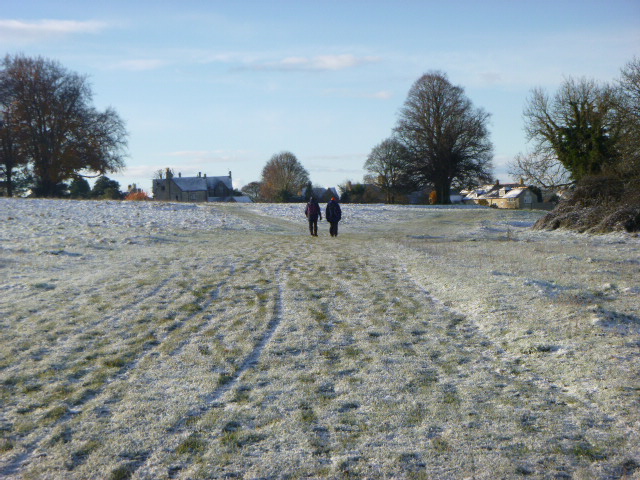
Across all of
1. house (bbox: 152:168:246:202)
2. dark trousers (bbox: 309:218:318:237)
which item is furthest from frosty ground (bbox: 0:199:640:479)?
house (bbox: 152:168:246:202)

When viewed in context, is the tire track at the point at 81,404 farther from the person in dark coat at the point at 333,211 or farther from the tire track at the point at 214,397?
the person in dark coat at the point at 333,211

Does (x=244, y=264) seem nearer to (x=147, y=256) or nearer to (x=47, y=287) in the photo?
(x=147, y=256)

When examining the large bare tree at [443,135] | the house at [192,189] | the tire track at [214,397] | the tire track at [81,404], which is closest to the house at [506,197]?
the large bare tree at [443,135]

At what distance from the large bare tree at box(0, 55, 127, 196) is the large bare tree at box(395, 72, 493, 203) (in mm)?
27411

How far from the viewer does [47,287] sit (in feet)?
36.2

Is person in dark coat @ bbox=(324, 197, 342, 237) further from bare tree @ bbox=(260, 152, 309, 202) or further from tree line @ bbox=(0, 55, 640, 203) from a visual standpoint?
bare tree @ bbox=(260, 152, 309, 202)

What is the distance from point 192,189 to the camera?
10594 cm

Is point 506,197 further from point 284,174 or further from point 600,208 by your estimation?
point 600,208

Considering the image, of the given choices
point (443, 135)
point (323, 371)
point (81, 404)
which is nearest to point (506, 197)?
point (443, 135)

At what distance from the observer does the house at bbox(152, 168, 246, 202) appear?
346 feet

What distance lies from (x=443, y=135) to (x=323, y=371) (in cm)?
5117

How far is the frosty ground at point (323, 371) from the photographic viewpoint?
436 centimetres

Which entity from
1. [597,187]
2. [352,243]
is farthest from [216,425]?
[597,187]

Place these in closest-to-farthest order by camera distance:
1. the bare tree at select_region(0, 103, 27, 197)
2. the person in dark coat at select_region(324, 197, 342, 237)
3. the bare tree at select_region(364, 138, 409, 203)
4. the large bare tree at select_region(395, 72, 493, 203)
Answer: the person in dark coat at select_region(324, 197, 342, 237), the bare tree at select_region(0, 103, 27, 197), the large bare tree at select_region(395, 72, 493, 203), the bare tree at select_region(364, 138, 409, 203)
